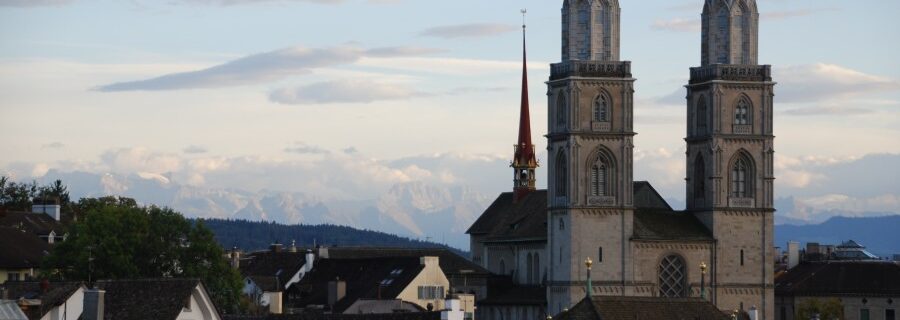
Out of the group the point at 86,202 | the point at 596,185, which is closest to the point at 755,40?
the point at 596,185

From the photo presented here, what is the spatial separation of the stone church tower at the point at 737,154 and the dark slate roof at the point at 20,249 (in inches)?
1533

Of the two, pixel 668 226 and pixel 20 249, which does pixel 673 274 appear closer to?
pixel 668 226

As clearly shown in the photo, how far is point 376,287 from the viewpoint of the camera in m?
142

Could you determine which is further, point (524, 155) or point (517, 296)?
point (524, 155)

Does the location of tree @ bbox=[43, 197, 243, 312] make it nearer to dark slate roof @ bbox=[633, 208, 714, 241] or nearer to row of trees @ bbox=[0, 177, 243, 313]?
row of trees @ bbox=[0, 177, 243, 313]

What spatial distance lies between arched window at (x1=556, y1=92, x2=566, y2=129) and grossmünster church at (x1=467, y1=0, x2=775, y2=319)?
0.27 ft

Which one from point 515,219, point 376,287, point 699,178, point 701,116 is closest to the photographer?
point 376,287

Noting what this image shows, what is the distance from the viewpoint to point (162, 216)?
132750 millimetres

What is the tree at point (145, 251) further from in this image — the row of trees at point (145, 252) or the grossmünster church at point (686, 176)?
the grossmünster church at point (686, 176)

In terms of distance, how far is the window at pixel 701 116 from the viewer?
14946 cm

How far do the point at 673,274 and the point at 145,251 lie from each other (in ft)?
112

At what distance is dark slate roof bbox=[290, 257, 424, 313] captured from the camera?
14075 cm

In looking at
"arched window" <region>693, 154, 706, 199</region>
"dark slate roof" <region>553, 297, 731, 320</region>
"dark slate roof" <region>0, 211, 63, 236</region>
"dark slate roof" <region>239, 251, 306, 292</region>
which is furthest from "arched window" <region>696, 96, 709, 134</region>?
"dark slate roof" <region>553, 297, 731, 320</region>

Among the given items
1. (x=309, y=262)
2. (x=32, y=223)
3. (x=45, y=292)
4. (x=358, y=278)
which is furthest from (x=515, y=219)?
(x=45, y=292)
